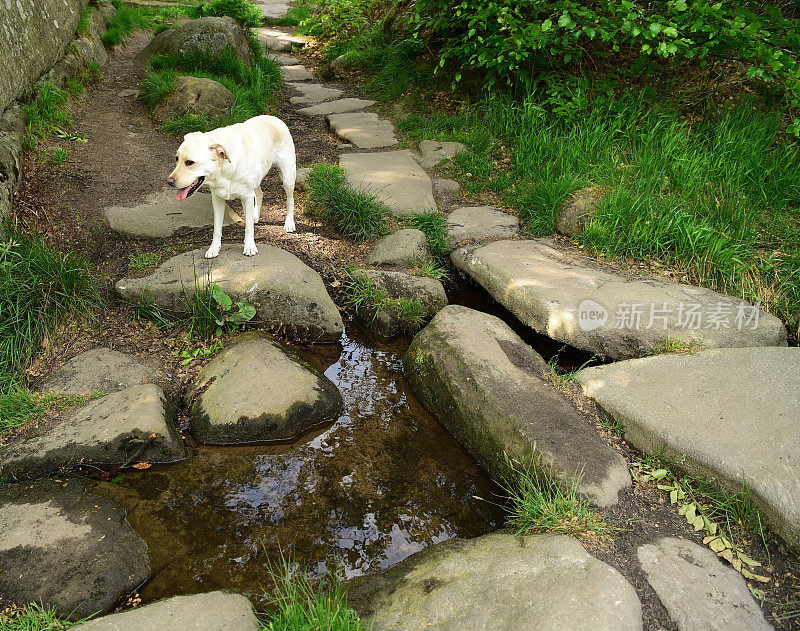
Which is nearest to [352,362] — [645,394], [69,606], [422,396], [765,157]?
[422,396]

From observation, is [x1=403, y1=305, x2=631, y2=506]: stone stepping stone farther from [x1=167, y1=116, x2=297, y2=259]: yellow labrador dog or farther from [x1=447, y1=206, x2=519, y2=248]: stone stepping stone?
[x1=167, y1=116, x2=297, y2=259]: yellow labrador dog

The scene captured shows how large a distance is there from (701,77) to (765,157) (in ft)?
4.19

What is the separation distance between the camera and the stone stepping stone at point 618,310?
3.74 m

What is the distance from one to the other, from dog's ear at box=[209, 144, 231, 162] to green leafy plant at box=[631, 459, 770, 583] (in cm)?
298

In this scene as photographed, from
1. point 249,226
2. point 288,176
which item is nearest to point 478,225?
point 288,176

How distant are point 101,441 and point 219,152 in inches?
71.9

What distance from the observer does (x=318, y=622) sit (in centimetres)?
207

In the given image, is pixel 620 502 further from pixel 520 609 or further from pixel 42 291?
pixel 42 291

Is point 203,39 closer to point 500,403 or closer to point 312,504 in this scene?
point 500,403

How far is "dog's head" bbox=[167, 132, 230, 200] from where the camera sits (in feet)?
11.3

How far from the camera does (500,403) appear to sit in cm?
319

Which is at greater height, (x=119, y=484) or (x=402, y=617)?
(x=402, y=617)

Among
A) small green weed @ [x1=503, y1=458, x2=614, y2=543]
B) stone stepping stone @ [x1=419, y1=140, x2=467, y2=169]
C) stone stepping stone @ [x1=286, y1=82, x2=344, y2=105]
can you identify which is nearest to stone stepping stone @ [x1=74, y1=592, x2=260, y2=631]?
small green weed @ [x1=503, y1=458, x2=614, y2=543]

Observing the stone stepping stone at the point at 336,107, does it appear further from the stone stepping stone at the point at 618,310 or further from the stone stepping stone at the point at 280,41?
the stone stepping stone at the point at 618,310
